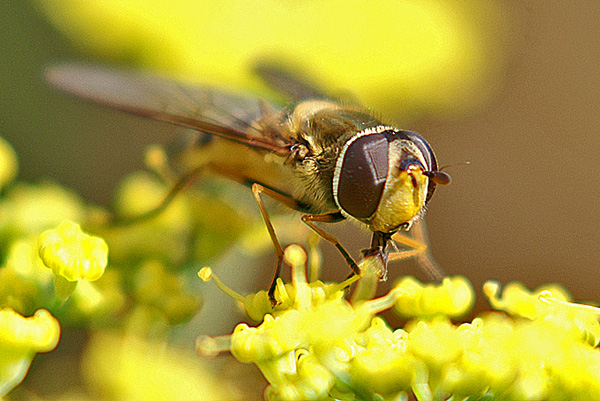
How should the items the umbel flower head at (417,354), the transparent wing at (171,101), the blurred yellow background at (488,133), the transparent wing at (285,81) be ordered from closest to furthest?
the umbel flower head at (417,354), the transparent wing at (171,101), the transparent wing at (285,81), the blurred yellow background at (488,133)

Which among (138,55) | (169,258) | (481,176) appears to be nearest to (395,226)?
(169,258)

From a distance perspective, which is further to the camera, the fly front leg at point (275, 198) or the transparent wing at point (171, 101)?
the transparent wing at point (171, 101)

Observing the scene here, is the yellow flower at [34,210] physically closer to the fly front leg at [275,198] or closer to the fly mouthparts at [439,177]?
the fly front leg at [275,198]

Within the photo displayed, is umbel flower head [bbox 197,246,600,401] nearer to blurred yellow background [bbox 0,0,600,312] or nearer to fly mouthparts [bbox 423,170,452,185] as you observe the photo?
fly mouthparts [bbox 423,170,452,185]

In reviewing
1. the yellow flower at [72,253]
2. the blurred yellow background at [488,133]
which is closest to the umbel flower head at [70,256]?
the yellow flower at [72,253]

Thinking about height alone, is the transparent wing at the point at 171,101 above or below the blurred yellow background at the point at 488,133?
above

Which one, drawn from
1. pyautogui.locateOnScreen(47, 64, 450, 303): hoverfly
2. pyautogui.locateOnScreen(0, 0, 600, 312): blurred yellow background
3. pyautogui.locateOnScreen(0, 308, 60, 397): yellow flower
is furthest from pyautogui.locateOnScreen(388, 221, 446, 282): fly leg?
pyautogui.locateOnScreen(0, 0, 600, 312): blurred yellow background

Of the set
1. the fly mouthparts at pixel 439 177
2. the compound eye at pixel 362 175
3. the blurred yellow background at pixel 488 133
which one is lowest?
the blurred yellow background at pixel 488 133
